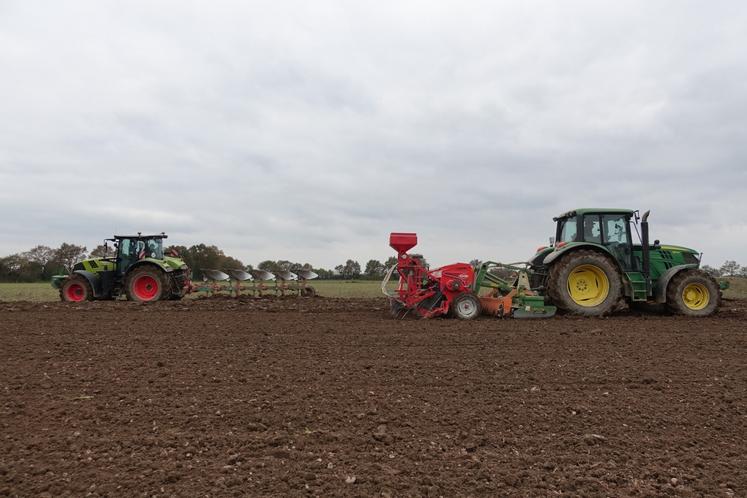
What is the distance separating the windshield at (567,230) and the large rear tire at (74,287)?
13.1 metres

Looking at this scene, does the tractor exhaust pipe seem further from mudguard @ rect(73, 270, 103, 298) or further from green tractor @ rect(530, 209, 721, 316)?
mudguard @ rect(73, 270, 103, 298)

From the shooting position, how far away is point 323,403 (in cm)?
406

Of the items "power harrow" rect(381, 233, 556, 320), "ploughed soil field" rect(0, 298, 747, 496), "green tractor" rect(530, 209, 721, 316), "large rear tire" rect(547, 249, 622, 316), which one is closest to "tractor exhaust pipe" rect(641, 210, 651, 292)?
"green tractor" rect(530, 209, 721, 316)

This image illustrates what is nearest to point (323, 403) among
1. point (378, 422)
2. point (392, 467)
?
point (378, 422)

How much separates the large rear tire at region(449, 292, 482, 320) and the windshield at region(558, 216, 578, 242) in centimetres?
267

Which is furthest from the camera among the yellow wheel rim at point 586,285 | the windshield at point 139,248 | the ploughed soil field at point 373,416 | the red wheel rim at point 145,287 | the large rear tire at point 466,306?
the windshield at point 139,248

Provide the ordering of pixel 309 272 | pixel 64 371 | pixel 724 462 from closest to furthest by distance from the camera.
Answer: pixel 724 462, pixel 64 371, pixel 309 272

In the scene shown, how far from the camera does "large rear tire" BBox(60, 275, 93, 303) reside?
1469 centimetres

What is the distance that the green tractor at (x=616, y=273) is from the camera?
990 centimetres

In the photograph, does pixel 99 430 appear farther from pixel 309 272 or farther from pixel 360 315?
pixel 309 272

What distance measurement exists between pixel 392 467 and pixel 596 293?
8490mm

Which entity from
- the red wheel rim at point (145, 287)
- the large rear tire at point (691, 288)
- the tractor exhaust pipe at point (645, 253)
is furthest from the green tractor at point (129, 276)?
the large rear tire at point (691, 288)

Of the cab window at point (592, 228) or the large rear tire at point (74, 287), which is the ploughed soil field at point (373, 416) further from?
the large rear tire at point (74, 287)

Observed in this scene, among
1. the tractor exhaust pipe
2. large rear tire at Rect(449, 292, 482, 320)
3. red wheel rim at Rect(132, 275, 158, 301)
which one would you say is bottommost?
large rear tire at Rect(449, 292, 482, 320)
